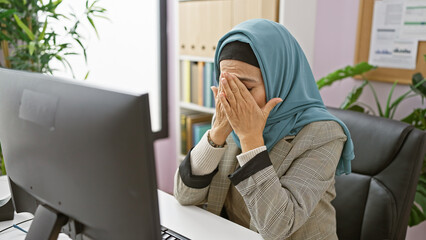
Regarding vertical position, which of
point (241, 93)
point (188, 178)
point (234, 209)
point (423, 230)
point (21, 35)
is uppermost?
point (21, 35)

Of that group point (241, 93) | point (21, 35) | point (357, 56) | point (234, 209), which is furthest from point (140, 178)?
point (357, 56)

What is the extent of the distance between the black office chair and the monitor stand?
88 cm

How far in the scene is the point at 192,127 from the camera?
106 inches

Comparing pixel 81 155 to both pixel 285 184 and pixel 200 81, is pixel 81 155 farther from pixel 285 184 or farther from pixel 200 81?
pixel 200 81

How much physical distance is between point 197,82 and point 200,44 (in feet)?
0.89

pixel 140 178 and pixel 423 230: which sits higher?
pixel 140 178

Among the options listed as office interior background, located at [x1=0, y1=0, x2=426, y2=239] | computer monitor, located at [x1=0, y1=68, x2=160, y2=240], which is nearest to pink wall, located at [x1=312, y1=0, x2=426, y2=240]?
office interior background, located at [x1=0, y1=0, x2=426, y2=239]

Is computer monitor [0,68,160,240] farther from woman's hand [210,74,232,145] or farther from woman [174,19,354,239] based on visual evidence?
woman's hand [210,74,232,145]

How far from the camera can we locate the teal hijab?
3.68 feet

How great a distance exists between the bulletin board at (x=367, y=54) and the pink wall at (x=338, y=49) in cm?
4

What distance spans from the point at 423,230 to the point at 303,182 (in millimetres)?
1354

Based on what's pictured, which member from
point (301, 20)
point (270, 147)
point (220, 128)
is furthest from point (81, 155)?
point (301, 20)

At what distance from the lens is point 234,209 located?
48.9 inches

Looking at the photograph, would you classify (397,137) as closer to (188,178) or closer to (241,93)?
(241,93)
